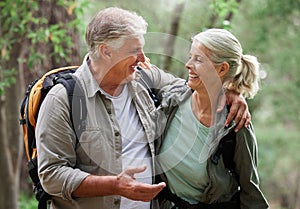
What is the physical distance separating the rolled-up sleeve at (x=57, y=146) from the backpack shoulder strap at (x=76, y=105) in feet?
0.09

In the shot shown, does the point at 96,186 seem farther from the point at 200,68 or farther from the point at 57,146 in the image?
the point at 200,68

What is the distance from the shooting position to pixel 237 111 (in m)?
2.95

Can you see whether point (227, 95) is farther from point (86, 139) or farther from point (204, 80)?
point (86, 139)

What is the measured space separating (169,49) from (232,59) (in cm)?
326

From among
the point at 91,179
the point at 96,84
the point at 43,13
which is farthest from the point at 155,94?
the point at 43,13

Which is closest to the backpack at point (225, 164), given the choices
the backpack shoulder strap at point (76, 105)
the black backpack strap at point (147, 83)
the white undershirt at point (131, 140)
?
the white undershirt at point (131, 140)

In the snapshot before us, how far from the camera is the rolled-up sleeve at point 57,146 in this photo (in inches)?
104

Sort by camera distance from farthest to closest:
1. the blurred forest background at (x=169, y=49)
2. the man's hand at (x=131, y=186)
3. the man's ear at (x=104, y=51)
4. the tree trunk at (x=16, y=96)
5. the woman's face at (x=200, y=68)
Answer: the tree trunk at (x=16, y=96)
the blurred forest background at (x=169, y=49)
the woman's face at (x=200, y=68)
the man's ear at (x=104, y=51)
the man's hand at (x=131, y=186)

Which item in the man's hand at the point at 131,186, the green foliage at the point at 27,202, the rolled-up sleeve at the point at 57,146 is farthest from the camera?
the green foliage at the point at 27,202

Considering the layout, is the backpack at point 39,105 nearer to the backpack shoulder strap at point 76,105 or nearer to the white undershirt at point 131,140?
the backpack shoulder strap at point 76,105

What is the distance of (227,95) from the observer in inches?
119

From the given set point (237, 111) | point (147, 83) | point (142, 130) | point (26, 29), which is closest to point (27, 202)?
point (26, 29)

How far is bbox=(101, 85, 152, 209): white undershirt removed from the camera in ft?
9.45

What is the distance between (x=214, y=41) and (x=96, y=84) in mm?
640
